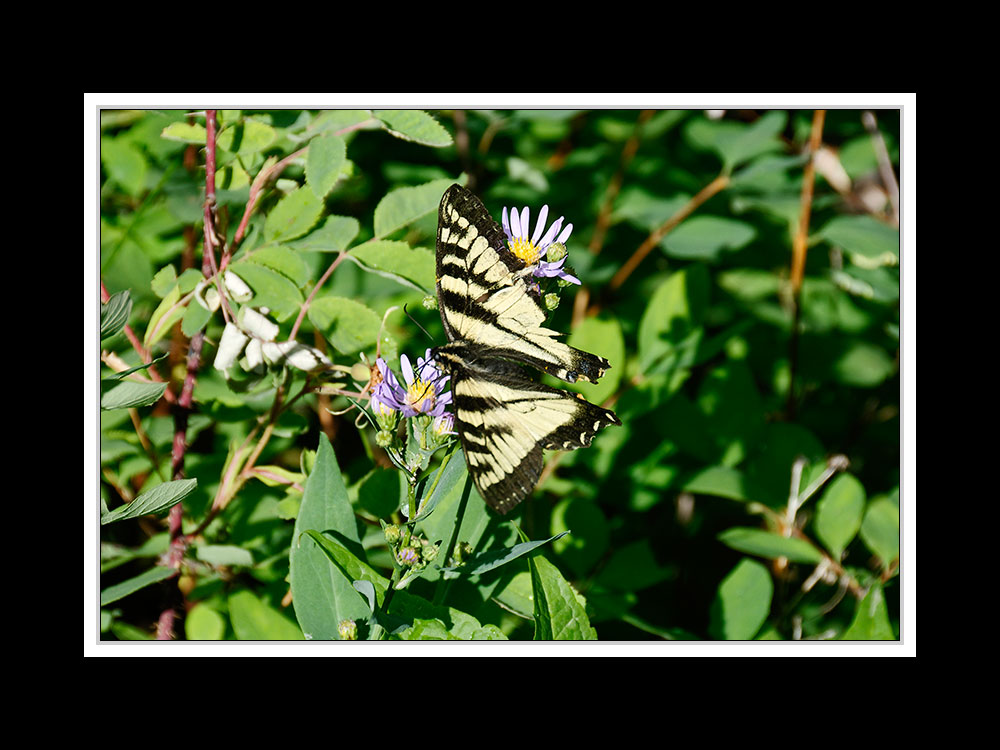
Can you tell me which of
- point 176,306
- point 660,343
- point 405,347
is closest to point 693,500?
point 660,343

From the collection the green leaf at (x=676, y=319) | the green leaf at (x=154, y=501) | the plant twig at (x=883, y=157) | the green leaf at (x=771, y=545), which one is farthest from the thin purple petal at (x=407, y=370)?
the plant twig at (x=883, y=157)

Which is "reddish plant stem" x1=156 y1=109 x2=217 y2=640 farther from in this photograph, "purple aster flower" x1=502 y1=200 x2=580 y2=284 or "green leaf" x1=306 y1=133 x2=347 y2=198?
"purple aster flower" x1=502 y1=200 x2=580 y2=284

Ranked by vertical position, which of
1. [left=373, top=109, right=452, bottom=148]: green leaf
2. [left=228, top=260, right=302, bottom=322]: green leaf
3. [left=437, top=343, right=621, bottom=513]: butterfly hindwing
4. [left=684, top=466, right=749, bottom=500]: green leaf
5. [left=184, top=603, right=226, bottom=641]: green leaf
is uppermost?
[left=373, top=109, right=452, bottom=148]: green leaf

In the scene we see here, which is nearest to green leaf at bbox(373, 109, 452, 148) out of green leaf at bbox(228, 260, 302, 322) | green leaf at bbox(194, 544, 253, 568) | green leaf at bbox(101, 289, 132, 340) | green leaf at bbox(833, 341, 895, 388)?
green leaf at bbox(228, 260, 302, 322)

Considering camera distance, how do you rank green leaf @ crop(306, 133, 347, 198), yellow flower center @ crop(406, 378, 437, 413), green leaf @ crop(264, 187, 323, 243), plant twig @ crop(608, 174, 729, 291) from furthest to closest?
plant twig @ crop(608, 174, 729, 291) → green leaf @ crop(264, 187, 323, 243) → green leaf @ crop(306, 133, 347, 198) → yellow flower center @ crop(406, 378, 437, 413)

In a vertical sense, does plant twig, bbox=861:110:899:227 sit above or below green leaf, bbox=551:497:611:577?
above

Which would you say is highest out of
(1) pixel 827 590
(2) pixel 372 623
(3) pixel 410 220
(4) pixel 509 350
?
(3) pixel 410 220
